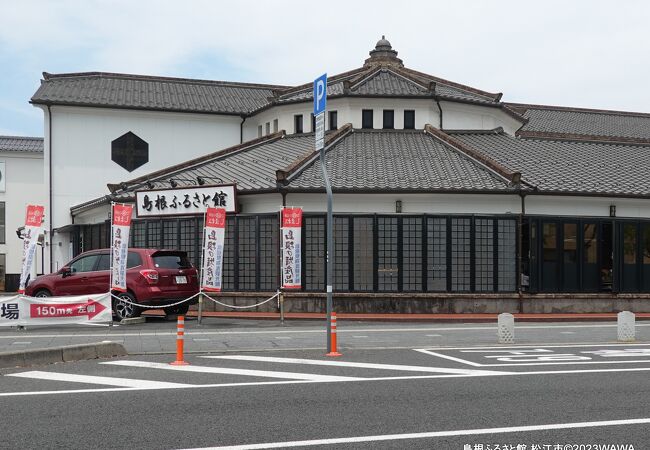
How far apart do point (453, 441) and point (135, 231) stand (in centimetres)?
2066

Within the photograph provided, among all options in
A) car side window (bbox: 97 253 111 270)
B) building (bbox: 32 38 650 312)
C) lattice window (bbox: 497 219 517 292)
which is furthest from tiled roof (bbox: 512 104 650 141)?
car side window (bbox: 97 253 111 270)

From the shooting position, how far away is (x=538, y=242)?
2419cm

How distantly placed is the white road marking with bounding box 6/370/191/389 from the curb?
2.30 ft

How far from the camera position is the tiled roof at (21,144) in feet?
140

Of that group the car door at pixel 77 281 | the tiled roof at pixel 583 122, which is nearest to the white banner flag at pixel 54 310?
the car door at pixel 77 281

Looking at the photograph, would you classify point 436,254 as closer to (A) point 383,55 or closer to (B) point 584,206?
(B) point 584,206

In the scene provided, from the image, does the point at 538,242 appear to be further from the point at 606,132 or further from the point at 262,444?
the point at 262,444

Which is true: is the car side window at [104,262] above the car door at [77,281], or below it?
above

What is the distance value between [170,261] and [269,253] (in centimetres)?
416

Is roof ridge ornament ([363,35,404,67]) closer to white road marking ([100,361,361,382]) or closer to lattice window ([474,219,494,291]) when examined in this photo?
lattice window ([474,219,494,291])

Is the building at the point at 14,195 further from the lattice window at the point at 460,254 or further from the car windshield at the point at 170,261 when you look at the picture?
the lattice window at the point at 460,254

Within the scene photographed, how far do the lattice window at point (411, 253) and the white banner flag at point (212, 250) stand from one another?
5909mm

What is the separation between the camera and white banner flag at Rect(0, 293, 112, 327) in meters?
18.1

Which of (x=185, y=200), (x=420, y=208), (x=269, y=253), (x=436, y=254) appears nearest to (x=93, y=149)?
(x=185, y=200)
